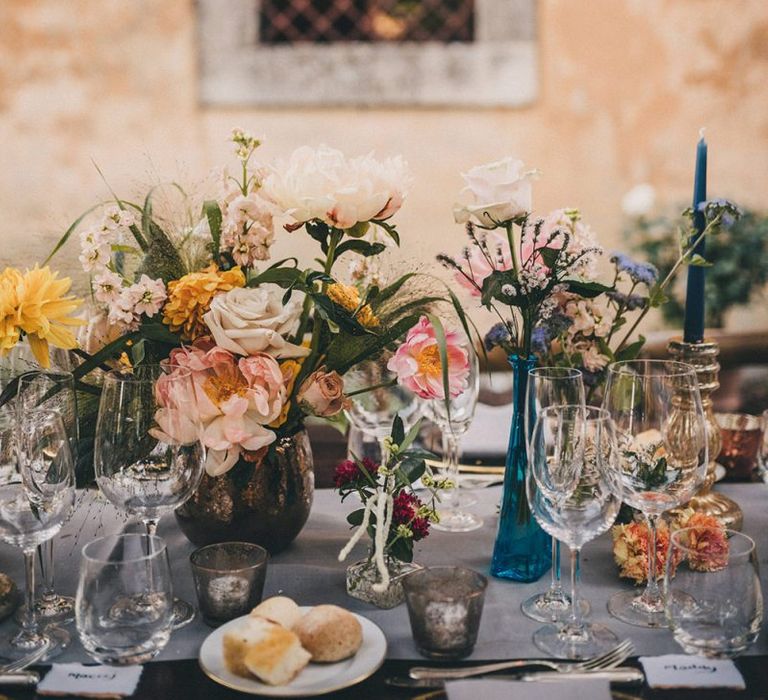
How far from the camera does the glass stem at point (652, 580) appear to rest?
1121 millimetres

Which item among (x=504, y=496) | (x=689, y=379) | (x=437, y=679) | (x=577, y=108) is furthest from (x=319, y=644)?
(x=577, y=108)

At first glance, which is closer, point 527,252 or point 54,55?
point 527,252

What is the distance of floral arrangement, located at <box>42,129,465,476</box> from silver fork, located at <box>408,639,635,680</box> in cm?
33

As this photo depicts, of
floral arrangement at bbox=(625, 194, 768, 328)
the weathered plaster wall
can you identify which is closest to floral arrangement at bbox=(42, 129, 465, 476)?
floral arrangement at bbox=(625, 194, 768, 328)

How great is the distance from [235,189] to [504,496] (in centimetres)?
53

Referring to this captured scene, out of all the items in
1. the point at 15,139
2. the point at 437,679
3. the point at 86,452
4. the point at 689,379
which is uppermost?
the point at 15,139

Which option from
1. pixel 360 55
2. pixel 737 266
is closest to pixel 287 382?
pixel 737 266

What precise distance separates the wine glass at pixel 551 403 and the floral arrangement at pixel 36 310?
0.56 metres

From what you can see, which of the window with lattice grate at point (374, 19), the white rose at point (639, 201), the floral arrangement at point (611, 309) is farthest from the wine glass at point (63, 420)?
the white rose at point (639, 201)

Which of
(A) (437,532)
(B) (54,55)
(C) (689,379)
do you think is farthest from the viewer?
(B) (54,55)

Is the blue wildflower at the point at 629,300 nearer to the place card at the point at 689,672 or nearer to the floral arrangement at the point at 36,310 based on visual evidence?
the place card at the point at 689,672

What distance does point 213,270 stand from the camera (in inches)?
46.9

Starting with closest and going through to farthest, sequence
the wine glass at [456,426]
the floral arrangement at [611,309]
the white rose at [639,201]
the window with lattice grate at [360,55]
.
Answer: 1. the floral arrangement at [611,309]
2. the wine glass at [456,426]
3. the window with lattice grate at [360,55]
4. the white rose at [639,201]

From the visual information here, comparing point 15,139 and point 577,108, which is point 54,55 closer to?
point 15,139
